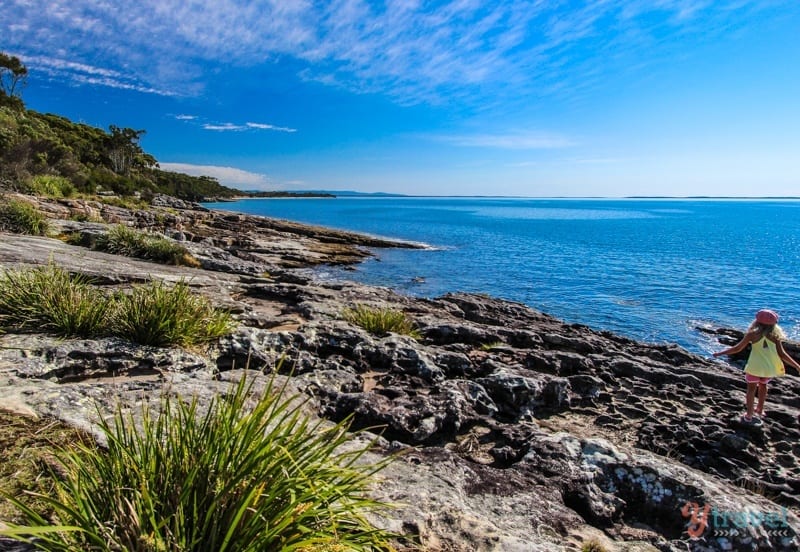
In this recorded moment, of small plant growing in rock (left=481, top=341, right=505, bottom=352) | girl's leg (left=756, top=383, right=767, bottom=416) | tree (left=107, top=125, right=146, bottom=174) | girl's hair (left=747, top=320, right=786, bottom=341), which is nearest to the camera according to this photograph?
girl's hair (left=747, top=320, right=786, bottom=341)

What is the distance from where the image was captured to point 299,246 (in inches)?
1548

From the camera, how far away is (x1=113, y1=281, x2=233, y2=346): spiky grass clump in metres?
6.24

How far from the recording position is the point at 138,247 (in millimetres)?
15031

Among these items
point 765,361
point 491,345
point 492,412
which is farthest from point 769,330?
point 491,345

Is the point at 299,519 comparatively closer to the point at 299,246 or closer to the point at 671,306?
the point at 671,306

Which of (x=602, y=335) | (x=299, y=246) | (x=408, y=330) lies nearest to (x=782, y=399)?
(x=602, y=335)

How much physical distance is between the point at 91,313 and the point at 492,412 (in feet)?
20.9

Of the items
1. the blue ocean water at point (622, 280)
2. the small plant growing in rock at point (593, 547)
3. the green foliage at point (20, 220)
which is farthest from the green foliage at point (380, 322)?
the blue ocean water at point (622, 280)

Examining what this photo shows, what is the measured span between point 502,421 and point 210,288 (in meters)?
8.38

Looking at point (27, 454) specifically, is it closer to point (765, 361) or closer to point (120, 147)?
point (765, 361)

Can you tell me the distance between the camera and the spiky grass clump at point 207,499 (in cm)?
225

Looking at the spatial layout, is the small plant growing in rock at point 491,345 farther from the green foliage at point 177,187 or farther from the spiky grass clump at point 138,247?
the green foliage at point 177,187

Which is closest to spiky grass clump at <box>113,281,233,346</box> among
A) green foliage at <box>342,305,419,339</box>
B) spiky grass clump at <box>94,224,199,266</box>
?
green foliage at <box>342,305,419,339</box>

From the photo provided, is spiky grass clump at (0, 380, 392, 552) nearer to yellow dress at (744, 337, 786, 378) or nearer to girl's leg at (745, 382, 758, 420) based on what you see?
yellow dress at (744, 337, 786, 378)
